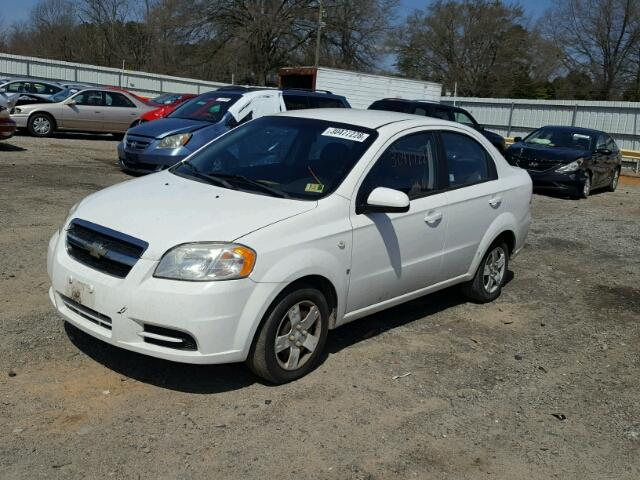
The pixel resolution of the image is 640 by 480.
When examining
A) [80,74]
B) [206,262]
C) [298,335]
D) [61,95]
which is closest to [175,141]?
[298,335]

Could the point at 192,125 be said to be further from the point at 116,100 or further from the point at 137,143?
the point at 116,100

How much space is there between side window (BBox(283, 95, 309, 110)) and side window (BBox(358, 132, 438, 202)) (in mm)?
7861

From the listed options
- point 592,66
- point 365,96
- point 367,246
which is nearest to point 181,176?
point 367,246

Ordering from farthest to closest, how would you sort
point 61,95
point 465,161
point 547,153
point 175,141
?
point 61,95 → point 547,153 → point 175,141 → point 465,161

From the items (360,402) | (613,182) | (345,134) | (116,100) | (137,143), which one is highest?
(345,134)

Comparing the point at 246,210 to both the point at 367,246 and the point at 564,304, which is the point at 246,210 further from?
the point at 564,304

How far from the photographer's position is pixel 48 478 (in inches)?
127

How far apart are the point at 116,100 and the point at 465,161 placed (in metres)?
14.7

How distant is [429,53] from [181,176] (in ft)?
185

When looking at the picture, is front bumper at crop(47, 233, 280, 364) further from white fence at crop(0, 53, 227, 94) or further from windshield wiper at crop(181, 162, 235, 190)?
white fence at crop(0, 53, 227, 94)

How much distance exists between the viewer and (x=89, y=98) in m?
18.2

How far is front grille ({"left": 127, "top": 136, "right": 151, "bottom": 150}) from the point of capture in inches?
450


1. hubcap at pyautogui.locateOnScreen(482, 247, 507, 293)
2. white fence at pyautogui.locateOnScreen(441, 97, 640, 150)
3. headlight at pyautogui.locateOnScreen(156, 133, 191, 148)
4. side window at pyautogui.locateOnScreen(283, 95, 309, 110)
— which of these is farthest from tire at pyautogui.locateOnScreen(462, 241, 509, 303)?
white fence at pyautogui.locateOnScreen(441, 97, 640, 150)

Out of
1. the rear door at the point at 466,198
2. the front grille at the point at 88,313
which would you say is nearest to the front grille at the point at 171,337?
the front grille at the point at 88,313
